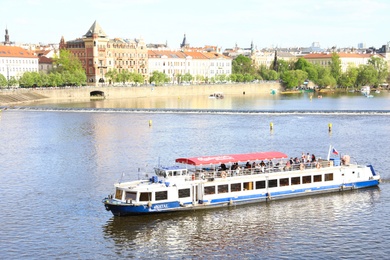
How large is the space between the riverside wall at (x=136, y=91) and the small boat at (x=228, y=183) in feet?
206

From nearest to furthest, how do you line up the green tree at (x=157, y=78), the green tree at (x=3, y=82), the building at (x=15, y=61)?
the green tree at (x=3, y=82), the building at (x=15, y=61), the green tree at (x=157, y=78)

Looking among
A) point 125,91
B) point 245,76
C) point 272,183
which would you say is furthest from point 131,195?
point 245,76

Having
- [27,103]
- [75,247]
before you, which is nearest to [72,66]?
[27,103]

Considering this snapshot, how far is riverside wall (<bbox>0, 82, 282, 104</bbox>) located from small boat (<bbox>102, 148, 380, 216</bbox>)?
6272cm

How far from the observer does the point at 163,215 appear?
2811 cm

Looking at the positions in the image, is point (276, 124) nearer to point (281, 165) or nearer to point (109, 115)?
point (109, 115)

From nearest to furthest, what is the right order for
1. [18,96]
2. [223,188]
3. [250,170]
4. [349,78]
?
[223,188]
[250,170]
[18,96]
[349,78]

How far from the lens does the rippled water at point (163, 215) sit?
24078 mm

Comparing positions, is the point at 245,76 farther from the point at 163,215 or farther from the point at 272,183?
the point at 163,215

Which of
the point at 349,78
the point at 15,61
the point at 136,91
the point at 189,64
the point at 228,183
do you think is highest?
the point at 15,61

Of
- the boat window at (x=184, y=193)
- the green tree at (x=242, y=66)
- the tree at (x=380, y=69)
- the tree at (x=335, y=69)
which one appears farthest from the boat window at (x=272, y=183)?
the green tree at (x=242, y=66)

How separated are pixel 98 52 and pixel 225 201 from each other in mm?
98982

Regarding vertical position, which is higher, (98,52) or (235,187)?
(98,52)

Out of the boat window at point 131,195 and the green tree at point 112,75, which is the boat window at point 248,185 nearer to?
the boat window at point 131,195
